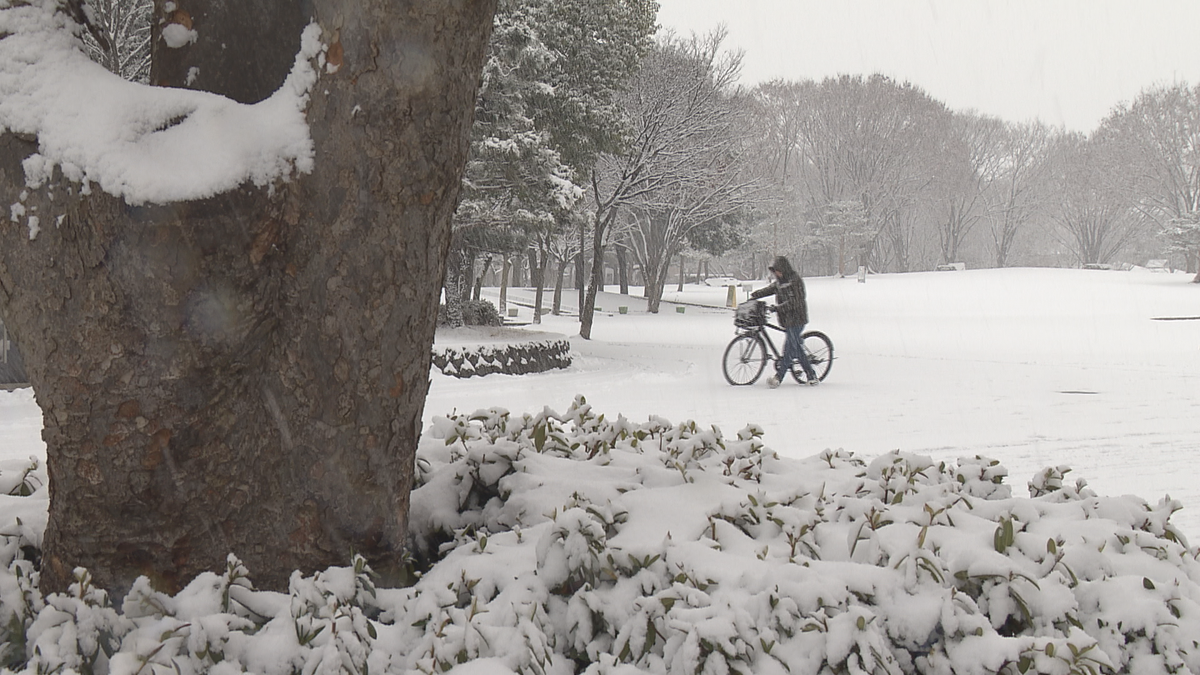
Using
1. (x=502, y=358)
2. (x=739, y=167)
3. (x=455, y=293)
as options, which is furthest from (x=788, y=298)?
(x=739, y=167)

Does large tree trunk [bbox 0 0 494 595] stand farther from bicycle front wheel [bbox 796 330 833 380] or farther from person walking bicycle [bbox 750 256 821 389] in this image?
bicycle front wheel [bbox 796 330 833 380]

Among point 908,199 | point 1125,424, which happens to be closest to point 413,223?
point 1125,424

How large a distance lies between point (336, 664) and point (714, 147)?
1933 cm

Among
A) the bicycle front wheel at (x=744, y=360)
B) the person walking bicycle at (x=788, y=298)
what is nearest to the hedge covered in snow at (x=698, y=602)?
the person walking bicycle at (x=788, y=298)

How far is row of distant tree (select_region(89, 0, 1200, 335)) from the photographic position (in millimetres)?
12484

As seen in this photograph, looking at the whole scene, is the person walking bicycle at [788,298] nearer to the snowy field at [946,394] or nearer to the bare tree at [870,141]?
the snowy field at [946,394]

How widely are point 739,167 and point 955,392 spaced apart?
52.8 ft

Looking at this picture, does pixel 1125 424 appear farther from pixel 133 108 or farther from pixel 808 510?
pixel 133 108

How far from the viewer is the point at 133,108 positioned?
1760mm

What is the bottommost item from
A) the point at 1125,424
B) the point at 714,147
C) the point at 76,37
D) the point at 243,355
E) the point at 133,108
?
the point at 1125,424

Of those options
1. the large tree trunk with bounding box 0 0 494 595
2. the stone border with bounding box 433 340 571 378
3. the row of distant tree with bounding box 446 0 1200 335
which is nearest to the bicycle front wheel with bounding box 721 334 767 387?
the stone border with bounding box 433 340 571 378

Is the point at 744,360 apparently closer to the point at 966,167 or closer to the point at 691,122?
the point at 691,122

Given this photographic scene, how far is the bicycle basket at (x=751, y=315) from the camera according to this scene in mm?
10422

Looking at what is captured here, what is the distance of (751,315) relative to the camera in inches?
411
